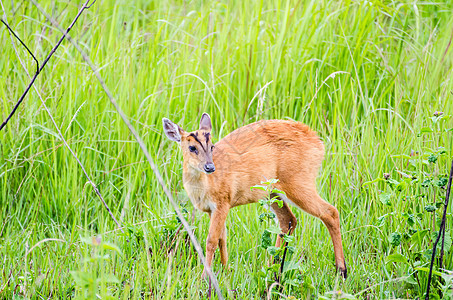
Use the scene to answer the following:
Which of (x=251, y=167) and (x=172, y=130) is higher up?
(x=172, y=130)

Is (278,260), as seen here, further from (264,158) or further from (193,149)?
(193,149)

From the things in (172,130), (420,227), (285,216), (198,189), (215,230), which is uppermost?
(172,130)

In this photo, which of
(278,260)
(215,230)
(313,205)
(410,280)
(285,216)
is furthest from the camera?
(285,216)

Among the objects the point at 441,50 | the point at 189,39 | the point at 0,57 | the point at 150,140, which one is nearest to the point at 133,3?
the point at 189,39

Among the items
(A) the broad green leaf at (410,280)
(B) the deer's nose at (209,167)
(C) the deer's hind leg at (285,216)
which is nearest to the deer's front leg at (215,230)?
(B) the deer's nose at (209,167)

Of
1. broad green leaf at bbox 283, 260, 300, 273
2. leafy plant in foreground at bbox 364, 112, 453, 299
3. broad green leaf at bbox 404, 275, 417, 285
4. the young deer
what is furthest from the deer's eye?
broad green leaf at bbox 404, 275, 417, 285

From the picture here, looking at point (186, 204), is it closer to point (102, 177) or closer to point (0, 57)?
point (102, 177)

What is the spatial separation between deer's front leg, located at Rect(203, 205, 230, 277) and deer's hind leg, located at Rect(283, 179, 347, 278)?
50 cm

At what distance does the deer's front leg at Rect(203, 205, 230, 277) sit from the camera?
4039 millimetres

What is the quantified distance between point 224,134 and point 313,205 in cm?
150

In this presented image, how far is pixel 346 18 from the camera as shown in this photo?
6.13 meters

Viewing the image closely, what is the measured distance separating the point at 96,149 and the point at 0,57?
1501 millimetres

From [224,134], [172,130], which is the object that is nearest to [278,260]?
[172,130]

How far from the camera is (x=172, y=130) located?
4.43 m
